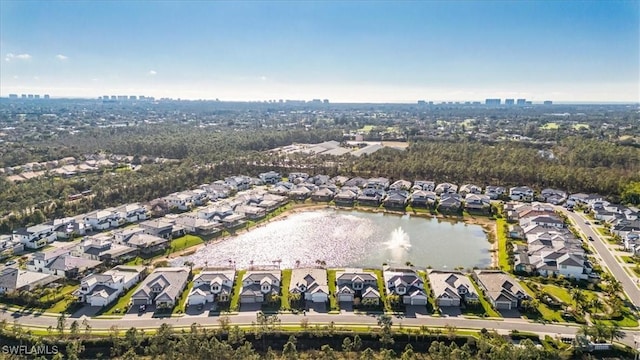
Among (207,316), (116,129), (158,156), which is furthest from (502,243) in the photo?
(116,129)

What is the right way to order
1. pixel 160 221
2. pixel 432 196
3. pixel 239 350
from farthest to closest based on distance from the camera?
pixel 432 196 < pixel 160 221 < pixel 239 350

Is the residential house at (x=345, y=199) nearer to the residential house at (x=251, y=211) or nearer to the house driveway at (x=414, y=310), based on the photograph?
the residential house at (x=251, y=211)

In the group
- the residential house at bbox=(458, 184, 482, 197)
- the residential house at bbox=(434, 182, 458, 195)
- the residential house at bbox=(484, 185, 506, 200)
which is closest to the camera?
the residential house at bbox=(484, 185, 506, 200)

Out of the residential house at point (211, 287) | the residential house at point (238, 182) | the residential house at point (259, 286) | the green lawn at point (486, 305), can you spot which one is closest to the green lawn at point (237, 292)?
the residential house at point (211, 287)

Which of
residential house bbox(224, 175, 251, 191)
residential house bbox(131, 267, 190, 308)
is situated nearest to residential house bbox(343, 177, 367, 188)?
residential house bbox(224, 175, 251, 191)

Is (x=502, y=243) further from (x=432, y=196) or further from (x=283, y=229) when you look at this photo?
(x=283, y=229)

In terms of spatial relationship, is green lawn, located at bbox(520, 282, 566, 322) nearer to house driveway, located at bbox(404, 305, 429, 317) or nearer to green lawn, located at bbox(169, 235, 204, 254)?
house driveway, located at bbox(404, 305, 429, 317)

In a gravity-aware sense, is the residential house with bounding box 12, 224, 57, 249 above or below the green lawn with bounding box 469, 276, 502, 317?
above
